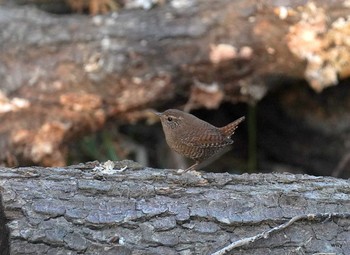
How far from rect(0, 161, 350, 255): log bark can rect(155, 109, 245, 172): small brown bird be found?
0.62 m

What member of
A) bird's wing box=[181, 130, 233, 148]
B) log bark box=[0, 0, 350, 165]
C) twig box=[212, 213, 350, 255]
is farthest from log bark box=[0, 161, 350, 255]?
log bark box=[0, 0, 350, 165]

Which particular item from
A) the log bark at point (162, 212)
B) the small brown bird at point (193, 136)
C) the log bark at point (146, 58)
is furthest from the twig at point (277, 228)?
the log bark at point (146, 58)

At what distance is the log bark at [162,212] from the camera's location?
258 cm

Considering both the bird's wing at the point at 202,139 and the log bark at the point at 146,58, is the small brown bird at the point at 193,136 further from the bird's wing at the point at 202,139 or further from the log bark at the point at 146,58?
the log bark at the point at 146,58

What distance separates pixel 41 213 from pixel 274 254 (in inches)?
35.3

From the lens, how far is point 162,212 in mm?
2707

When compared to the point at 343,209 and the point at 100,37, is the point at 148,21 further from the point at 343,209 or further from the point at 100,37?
the point at 343,209

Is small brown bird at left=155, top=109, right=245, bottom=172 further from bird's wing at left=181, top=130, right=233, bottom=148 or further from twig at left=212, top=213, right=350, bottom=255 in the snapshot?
twig at left=212, top=213, right=350, bottom=255

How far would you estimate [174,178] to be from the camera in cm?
288

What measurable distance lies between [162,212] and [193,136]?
36.6 inches

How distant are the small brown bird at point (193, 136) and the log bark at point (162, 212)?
24.5 inches

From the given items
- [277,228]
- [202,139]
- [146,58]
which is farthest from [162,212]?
[146,58]

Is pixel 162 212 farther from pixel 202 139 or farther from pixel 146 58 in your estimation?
pixel 146 58

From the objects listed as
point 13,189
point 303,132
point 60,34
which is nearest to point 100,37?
point 60,34
